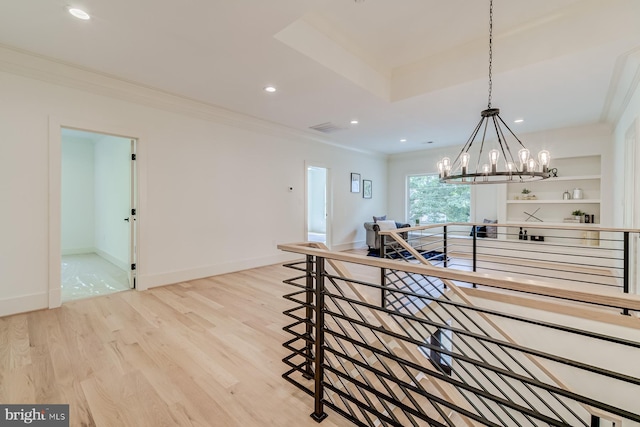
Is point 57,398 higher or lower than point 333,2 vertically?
lower

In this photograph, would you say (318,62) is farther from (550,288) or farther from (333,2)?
(550,288)

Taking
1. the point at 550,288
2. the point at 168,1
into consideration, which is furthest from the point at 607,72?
the point at 168,1

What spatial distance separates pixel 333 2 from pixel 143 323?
3560 millimetres

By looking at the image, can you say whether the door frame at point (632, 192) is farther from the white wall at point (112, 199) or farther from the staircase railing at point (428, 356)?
the white wall at point (112, 199)

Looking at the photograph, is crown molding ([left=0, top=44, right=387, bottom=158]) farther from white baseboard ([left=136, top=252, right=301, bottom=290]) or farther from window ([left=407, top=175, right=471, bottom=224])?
window ([left=407, top=175, right=471, bottom=224])

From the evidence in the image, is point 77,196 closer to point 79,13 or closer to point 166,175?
point 166,175

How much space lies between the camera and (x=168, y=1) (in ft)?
7.22

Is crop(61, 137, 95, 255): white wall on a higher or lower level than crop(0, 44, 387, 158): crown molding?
lower

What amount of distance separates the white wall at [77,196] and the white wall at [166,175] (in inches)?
154

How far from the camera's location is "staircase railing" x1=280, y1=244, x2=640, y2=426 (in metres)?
1.02

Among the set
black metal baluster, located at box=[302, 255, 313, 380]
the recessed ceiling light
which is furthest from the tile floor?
black metal baluster, located at box=[302, 255, 313, 380]

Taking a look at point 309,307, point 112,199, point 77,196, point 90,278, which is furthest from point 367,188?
point 77,196

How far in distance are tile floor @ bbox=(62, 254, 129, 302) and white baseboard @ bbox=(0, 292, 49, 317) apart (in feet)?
0.91

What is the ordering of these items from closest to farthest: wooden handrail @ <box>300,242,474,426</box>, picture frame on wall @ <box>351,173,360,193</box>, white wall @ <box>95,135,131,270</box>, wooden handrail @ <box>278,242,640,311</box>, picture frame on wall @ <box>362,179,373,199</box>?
wooden handrail @ <box>278,242,640,311</box>, wooden handrail @ <box>300,242,474,426</box>, white wall @ <box>95,135,131,270</box>, picture frame on wall @ <box>351,173,360,193</box>, picture frame on wall @ <box>362,179,373,199</box>
